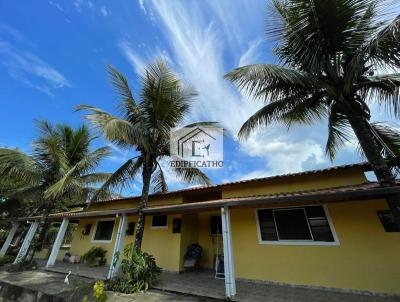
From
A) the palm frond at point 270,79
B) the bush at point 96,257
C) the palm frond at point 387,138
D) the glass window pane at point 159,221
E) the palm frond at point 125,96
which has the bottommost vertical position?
the bush at point 96,257

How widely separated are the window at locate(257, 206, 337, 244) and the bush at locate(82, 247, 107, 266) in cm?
844

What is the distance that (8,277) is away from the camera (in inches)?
325

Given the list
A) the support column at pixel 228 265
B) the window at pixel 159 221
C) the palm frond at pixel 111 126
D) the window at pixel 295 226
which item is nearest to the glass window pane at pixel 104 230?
the window at pixel 159 221

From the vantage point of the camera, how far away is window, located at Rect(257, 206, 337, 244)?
6.27 metres

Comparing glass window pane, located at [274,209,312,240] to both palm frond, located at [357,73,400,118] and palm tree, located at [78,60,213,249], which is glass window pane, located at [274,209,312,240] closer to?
palm frond, located at [357,73,400,118]

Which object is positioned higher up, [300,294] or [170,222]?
[170,222]

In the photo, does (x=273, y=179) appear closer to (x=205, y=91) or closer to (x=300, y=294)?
(x=300, y=294)

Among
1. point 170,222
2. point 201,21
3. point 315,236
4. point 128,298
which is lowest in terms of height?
point 128,298

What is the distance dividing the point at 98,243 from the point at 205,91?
1014 cm

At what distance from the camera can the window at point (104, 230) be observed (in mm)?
11617

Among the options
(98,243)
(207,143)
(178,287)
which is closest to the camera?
(178,287)

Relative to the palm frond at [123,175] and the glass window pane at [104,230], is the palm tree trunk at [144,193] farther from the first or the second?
the glass window pane at [104,230]

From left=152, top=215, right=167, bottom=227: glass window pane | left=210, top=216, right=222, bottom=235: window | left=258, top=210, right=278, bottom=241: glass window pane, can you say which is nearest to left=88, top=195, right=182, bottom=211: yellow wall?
left=152, top=215, right=167, bottom=227: glass window pane

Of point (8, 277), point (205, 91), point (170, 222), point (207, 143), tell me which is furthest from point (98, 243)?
point (205, 91)
